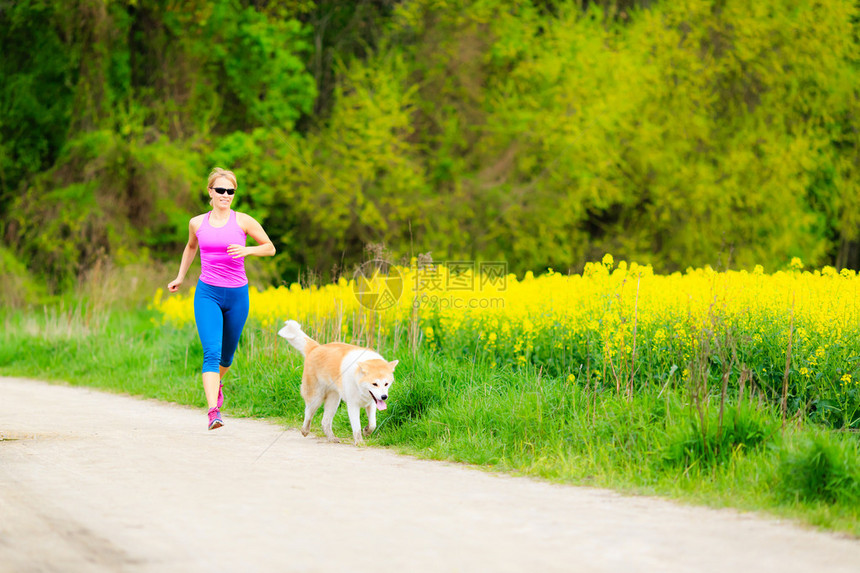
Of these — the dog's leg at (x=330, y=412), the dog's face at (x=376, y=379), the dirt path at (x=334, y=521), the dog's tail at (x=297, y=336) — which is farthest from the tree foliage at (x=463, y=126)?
the dirt path at (x=334, y=521)

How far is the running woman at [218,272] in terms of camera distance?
340 inches

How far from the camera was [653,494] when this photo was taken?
21.6 feet

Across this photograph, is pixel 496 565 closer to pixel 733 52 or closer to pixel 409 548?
pixel 409 548

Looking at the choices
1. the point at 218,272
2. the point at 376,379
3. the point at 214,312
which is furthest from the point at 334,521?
the point at 218,272

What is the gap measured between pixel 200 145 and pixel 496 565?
78.1ft

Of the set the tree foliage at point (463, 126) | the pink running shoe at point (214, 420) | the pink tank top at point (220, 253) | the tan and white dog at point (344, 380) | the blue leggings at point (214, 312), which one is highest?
the tree foliage at point (463, 126)

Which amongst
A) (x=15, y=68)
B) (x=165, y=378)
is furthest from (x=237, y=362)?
(x=15, y=68)

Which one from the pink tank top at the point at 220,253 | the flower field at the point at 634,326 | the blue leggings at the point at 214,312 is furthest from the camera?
the blue leggings at the point at 214,312

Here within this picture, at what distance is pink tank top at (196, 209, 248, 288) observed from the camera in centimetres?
862

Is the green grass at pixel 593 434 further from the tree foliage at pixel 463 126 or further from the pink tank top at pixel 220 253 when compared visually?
the tree foliage at pixel 463 126

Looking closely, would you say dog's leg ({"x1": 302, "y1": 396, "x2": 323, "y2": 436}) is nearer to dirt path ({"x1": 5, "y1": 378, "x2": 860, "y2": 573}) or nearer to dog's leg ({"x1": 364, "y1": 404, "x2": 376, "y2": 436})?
dog's leg ({"x1": 364, "y1": 404, "x2": 376, "y2": 436})

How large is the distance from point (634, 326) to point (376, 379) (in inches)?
86.5

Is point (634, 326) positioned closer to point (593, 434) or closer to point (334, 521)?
point (593, 434)

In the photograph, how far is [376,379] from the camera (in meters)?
8.10
